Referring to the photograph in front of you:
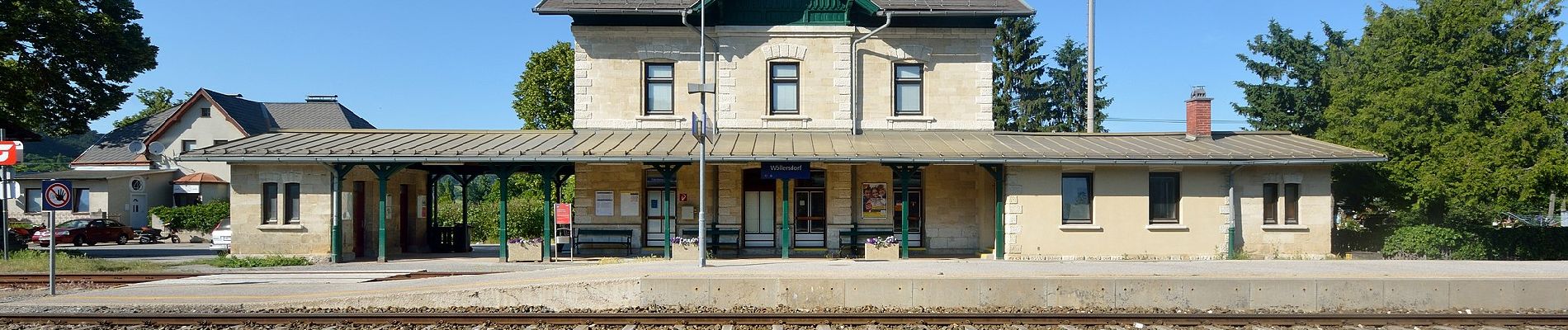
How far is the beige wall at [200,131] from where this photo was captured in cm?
3844

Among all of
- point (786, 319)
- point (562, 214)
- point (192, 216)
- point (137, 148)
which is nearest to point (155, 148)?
point (137, 148)

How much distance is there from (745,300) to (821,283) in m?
1.01

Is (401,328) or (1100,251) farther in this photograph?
(1100,251)

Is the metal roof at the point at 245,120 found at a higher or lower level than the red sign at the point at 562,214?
higher

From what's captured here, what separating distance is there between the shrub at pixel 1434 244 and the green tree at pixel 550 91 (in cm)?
2659

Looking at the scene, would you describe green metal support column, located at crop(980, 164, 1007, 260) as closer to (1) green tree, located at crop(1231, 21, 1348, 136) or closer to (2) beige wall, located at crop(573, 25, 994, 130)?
(2) beige wall, located at crop(573, 25, 994, 130)

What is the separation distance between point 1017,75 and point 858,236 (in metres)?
27.6

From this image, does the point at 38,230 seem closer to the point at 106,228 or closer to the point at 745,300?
the point at 106,228

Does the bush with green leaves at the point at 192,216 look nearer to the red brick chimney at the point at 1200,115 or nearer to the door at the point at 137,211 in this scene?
the door at the point at 137,211

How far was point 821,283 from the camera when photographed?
1110 cm

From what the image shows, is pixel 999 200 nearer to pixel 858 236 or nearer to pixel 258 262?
pixel 858 236

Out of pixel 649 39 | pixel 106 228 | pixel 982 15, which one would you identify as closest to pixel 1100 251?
pixel 982 15

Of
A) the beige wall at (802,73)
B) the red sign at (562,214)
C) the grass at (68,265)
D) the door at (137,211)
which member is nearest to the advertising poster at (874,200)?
the beige wall at (802,73)

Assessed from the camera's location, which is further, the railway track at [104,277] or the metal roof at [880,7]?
the metal roof at [880,7]
